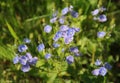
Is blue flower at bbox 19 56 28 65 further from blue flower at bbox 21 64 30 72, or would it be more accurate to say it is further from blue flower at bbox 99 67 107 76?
blue flower at bbox 99 67 107 76

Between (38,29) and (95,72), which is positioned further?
(38,29)

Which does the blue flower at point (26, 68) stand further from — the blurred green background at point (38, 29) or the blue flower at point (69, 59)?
the blue flower at point (69, 59)

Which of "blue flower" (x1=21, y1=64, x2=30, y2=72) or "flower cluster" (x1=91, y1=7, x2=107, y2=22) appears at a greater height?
"flower cluster" (x1=91, y1=7, x2=107, y2=22)

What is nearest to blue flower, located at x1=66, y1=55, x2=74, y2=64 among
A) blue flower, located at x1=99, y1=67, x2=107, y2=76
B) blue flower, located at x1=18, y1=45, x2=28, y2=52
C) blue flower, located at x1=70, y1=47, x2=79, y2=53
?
blue flower, located at x1=70, y1=47, x2=79, y2=53

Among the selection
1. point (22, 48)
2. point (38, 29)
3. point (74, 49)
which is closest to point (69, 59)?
point (74, 49)

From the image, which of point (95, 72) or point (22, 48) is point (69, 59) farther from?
point (22, 48)

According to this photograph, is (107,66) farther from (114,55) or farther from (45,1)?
(45,1)

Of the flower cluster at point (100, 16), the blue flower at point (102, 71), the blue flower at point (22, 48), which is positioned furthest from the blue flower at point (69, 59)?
the flower cluster at point (100, 16)

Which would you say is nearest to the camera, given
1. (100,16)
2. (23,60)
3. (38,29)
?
(23,60)

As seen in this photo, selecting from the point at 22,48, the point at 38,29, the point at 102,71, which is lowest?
the point at 102,71
